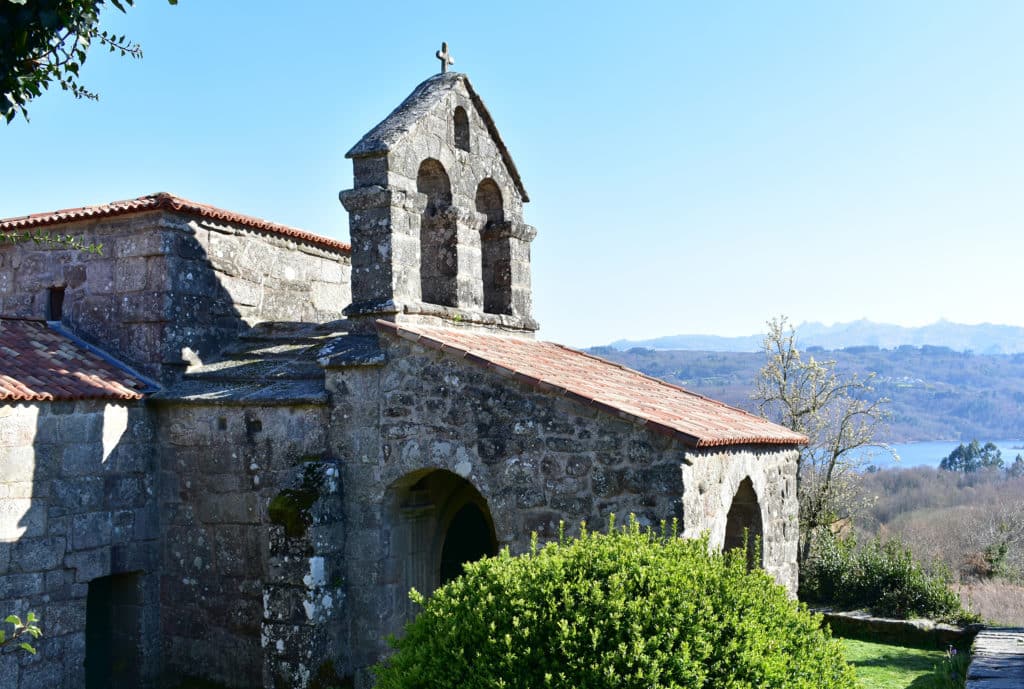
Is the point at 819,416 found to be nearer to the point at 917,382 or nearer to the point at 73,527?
the point at 73,527

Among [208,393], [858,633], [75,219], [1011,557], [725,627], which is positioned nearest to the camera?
[725,627]

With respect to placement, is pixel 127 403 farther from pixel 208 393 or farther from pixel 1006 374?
pixel 1006 374

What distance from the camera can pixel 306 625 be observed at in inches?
312

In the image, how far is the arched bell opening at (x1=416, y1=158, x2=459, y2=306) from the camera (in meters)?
10.1

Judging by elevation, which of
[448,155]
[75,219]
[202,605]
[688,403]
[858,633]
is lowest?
[858,633]

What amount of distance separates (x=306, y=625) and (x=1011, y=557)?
1440cm

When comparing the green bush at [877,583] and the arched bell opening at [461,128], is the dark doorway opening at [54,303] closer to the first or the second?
the arched bell opening at [461,128]

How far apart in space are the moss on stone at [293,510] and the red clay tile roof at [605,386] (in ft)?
5.32

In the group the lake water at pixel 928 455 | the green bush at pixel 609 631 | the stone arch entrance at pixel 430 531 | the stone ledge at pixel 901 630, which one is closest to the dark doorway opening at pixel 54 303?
the stone arch entrance at pixel 430 531

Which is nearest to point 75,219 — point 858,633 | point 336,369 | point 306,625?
point 336,369

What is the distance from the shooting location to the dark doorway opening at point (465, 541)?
1002 centimetres

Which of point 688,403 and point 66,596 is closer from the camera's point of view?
point 66,596

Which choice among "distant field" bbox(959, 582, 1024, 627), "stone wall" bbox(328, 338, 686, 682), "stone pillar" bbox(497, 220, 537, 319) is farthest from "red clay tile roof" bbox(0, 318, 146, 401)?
"distant field" bbox(959, 582, 1024, 627)

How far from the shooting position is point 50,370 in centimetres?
873
